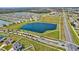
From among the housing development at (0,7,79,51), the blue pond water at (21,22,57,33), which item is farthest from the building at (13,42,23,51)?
the blue pond water at (21,22,57,33)

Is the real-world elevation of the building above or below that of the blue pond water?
below

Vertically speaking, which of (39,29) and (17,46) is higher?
(39,29)

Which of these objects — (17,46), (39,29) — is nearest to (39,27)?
(39,29)

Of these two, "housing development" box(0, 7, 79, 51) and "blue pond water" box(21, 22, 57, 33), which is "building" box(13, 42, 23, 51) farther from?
"blue pond water" box(21, 22, 57, 33)

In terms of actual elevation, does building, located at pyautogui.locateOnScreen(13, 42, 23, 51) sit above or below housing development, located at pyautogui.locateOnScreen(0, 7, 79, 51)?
below

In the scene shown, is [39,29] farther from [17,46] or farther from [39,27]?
[17,46]

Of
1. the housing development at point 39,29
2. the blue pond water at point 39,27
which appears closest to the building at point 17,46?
the housing development at point 39,29
